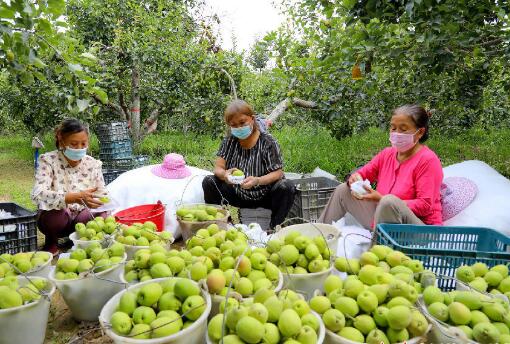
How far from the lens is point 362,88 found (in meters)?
5.11

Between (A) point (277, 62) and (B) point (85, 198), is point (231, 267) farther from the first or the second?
(A) point (277, 62)

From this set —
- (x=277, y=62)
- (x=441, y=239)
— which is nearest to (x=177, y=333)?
(x=441, y=239)

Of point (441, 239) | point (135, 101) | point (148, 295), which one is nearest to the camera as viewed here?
point (148, 295)

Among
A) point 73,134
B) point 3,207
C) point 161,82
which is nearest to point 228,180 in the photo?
point 73,134

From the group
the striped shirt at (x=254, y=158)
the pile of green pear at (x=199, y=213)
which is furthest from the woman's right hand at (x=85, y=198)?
the striped shirt at (x=254, y=158)

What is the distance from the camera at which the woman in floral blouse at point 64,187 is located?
127 inches

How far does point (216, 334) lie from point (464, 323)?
94 cm

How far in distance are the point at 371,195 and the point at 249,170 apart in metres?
1.30

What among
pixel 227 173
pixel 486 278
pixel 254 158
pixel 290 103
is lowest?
pixel 486 278

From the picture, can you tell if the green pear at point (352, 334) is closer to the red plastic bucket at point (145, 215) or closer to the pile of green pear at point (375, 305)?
the pile of green pear at point (375, 305)

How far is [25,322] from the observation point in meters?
1.80

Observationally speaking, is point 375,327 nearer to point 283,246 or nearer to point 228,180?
point 283,246

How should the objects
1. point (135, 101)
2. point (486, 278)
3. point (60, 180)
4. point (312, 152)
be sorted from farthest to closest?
point (135, 101) → point (312, 152) → point (60, 180) → point (486, 278)

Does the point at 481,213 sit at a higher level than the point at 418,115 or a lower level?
lower
